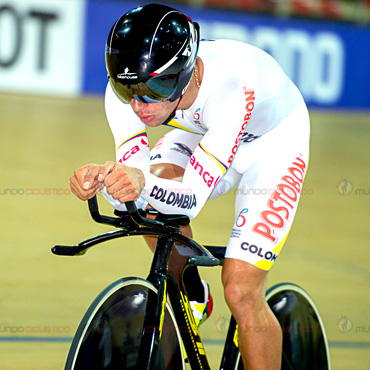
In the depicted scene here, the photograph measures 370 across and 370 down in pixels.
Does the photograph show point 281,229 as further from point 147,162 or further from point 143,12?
point 143,12

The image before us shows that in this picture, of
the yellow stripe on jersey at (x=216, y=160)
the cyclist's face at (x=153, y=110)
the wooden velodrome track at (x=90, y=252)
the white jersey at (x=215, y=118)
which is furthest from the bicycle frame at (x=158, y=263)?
the wooden velodrome track at (x=90, y=252)

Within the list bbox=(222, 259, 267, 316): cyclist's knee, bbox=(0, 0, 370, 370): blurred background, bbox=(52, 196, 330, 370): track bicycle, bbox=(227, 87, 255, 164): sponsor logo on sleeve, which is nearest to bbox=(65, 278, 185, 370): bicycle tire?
bbox=(52, 196, 330, 370): track bicycle

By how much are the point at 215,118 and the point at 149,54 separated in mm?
387

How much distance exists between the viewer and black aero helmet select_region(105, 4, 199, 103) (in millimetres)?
2414

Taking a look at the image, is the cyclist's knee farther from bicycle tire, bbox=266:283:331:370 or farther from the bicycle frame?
bicycle tire, bbox=266:283:331:370

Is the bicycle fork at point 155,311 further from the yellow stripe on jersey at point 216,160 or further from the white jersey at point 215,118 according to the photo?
the yellow stripe on jersey at point 216,160

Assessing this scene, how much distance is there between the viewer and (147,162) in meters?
2.82

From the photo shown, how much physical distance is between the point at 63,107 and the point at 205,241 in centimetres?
621

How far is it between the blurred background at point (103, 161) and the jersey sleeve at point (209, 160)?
32.0 inches

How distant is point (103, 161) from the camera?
809 cm

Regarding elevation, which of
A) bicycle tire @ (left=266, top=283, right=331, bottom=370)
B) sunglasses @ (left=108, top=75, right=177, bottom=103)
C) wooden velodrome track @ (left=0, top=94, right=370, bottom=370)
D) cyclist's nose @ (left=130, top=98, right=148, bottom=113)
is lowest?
wooden velodrome track @ (left=0, top=94, right=370, bottom=370)

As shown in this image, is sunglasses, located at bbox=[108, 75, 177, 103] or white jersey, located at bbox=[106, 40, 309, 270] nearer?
sunglasses, located at bbox=[108, 75, 177, 103]

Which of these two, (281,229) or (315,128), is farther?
(315,128)

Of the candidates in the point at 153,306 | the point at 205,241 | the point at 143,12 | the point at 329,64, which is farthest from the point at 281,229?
the point at 329,64
